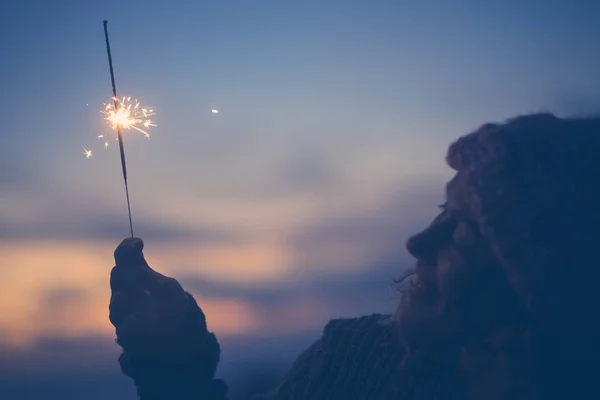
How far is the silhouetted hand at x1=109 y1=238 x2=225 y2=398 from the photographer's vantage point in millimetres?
56781

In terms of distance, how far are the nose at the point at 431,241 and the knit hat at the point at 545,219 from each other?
Answer: 351 cm

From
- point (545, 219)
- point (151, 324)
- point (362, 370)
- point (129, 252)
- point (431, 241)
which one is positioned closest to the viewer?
point (545, 219)

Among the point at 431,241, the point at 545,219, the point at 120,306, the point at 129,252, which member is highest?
the point at 129,252

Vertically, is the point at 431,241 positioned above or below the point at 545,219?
above

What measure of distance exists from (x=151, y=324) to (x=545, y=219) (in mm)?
32961

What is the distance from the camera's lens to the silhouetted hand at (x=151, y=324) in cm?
5678

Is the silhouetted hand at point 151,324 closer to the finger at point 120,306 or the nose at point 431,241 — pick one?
the finger at point 120,306

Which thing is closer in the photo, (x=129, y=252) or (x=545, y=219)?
(x=545, y=219)

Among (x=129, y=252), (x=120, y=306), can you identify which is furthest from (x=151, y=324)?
(x=129, y=252)

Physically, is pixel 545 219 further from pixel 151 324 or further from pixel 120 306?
pixel 120 306

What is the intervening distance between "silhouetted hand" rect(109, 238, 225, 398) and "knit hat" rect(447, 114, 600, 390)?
1079 inches

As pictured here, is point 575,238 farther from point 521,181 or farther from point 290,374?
point 290,374

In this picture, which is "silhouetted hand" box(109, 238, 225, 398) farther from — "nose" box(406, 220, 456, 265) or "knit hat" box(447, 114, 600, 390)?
"knit hat" box(447, 114, 600, 390)

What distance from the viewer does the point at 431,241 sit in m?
50.1
